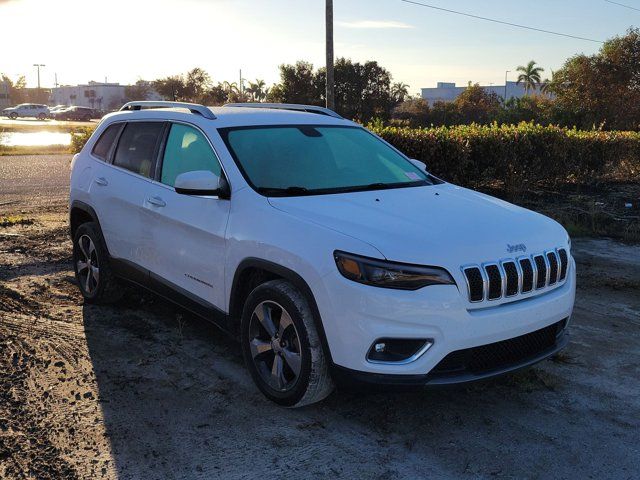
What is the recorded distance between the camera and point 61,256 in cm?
754

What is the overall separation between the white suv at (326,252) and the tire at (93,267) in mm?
194

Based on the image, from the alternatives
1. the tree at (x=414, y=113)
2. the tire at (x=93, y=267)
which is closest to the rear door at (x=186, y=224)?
the tire at (x=93, y=267)

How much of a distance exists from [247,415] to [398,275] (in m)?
1.29

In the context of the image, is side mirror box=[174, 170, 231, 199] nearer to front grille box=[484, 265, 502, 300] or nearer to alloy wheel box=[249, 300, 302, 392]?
alloy wheel box=[249, 300, 302, 392]

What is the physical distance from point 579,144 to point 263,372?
1218 centimetres

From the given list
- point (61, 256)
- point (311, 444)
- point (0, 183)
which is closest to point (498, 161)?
point (61, 256)

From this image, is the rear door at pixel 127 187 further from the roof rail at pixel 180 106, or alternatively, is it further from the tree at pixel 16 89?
the tree at pixel 16 89

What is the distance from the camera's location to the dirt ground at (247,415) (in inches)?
128

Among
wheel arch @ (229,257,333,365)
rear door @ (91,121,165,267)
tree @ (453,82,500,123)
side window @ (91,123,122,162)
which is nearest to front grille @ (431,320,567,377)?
wheel arch @ (229,257,333,365)

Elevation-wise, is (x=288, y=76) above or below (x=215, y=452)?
above

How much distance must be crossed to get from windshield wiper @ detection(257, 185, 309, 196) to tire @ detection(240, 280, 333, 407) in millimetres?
612

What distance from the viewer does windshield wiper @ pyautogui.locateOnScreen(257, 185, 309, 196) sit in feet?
13.3

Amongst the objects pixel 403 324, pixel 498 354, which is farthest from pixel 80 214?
pixel 498 354

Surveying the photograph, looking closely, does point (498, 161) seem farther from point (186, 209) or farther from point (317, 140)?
point (186, 209)
